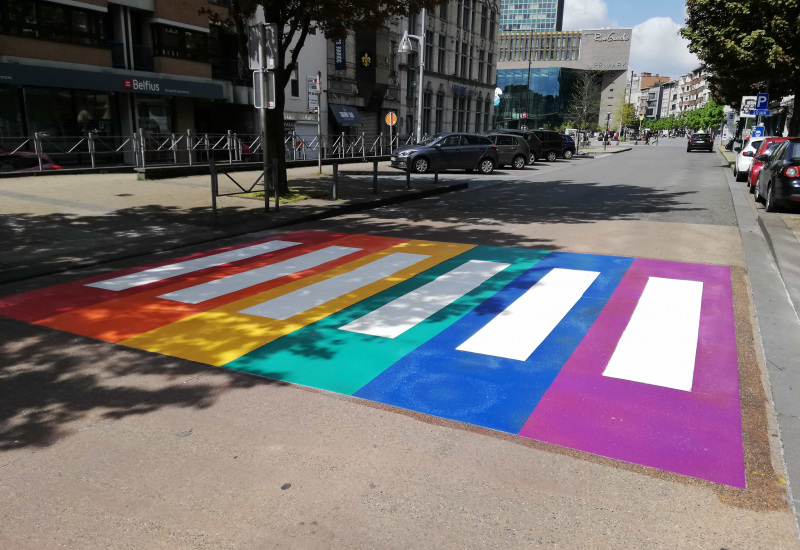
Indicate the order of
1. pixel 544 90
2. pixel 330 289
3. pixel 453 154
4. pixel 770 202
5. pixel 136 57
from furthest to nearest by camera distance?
pixel 544 90 → pixel 136 57 → pixel 453 154 → pixel 770 202 → pixel 330 289

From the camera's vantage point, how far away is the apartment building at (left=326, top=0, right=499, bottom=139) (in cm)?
3866

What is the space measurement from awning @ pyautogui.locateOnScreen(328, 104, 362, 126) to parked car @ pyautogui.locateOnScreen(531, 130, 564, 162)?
11.7 m

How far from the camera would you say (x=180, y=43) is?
27.3 meters

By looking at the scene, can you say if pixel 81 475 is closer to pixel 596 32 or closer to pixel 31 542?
pixel 31 542

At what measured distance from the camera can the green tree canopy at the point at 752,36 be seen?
22922mm

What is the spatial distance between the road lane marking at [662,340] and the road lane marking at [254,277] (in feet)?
14.0

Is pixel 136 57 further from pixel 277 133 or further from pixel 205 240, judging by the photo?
pixel 205 240

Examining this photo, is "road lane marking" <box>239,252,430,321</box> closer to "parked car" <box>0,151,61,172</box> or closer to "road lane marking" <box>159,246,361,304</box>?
"road lane marking" <box>159,246,361,304</box>

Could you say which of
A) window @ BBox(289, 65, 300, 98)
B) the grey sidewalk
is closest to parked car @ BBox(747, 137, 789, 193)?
the grey sidewalk

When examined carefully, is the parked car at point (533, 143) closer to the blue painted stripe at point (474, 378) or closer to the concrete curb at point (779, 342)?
→ the concrete curb at point (779, 342)

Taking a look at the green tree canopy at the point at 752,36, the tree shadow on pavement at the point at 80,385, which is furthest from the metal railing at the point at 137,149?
the green tree canopy at the point at 752,36

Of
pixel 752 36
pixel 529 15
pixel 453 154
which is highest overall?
pixel 529 15

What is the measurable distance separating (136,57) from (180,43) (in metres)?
2.15

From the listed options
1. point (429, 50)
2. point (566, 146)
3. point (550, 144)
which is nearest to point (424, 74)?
point (429, 50)
